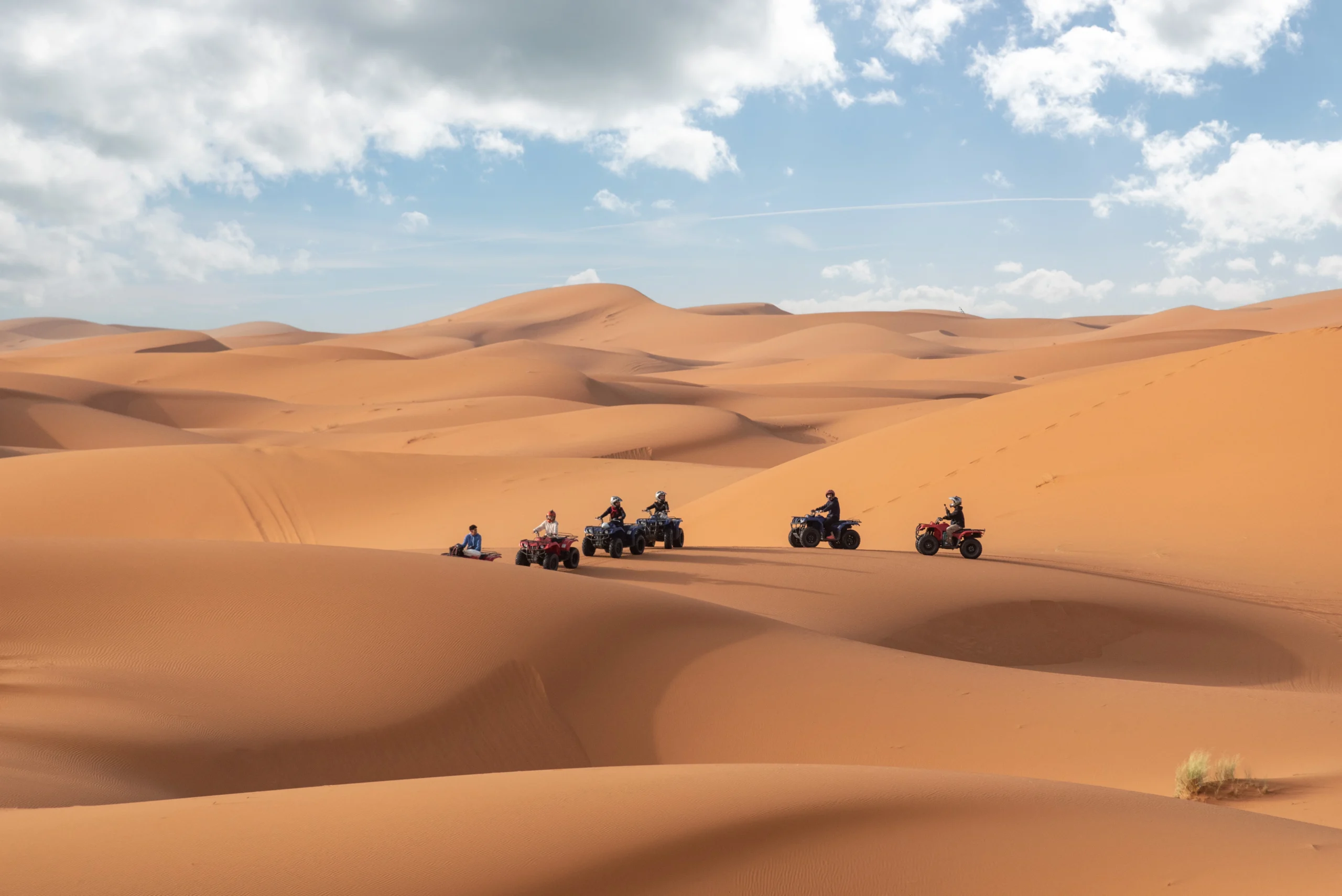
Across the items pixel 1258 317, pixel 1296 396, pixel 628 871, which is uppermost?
pixel 1258 317

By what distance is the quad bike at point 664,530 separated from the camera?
1850 cm

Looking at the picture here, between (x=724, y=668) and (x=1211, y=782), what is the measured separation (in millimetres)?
4840

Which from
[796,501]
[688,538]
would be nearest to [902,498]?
[796,501]

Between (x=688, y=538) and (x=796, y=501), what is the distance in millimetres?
2859

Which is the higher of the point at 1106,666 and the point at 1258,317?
the point at 1258,317

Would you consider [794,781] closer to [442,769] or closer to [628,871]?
[628,871]

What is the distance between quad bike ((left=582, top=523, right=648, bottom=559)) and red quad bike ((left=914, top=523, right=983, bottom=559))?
473cm

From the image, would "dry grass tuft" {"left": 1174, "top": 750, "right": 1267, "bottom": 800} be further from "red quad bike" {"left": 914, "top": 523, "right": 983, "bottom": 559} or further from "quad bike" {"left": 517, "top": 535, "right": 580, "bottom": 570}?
"red quad bike" {"left": 914, "top": 523, "right": 983, "bottom": 559}

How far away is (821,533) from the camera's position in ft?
64.2

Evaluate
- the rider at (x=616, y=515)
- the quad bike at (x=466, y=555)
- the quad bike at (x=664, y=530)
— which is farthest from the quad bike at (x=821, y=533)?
the quad bike at (x=466, y=555)

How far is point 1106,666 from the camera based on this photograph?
47.1ft

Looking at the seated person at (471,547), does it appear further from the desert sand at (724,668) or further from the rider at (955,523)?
the rider at (955,523)

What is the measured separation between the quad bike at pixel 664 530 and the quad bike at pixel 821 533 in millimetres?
2081

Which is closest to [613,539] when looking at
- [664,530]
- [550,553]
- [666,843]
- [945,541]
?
[664,530]
